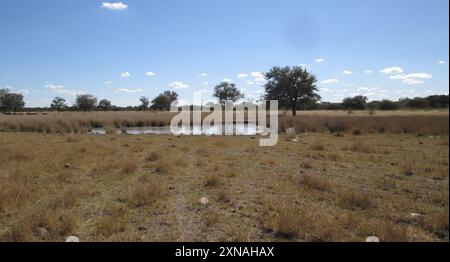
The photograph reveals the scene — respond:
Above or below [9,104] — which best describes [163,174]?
below

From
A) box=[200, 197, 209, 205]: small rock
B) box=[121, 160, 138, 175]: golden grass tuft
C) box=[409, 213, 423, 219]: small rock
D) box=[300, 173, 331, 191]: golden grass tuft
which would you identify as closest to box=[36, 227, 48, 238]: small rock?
box=[200, 197, 209, 205]: small rock

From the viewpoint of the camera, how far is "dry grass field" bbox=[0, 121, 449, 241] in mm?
4344

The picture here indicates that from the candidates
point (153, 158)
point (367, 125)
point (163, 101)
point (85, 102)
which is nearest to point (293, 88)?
point (367, 125)

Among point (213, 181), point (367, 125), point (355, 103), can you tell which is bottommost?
point (213, 181)

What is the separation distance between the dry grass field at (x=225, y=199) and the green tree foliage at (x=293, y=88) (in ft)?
96.6

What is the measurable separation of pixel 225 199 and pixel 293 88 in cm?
3490

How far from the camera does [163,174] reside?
830 cm

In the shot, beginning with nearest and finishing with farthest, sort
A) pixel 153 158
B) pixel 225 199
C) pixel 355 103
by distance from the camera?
1. pixel 225 199
2. pixel 153 158
3. pixel 355 103

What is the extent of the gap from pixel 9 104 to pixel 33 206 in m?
72.7

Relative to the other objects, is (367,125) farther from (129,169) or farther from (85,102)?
(85,102)

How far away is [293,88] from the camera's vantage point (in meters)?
39.3

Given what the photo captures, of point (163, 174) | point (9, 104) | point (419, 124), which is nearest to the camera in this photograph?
point (163, 174)
